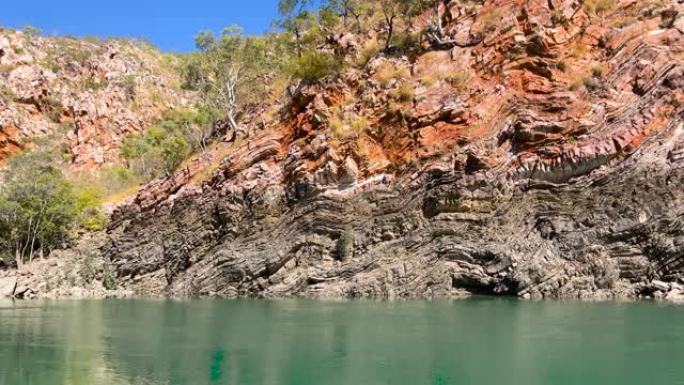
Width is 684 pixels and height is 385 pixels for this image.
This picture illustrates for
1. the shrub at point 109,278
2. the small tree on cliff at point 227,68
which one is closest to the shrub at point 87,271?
the shrub at point 109,278

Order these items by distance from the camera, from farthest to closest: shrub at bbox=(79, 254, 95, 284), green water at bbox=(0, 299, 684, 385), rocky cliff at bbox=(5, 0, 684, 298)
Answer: shrub at bbox=(79, 254, 95, 284)
rocky cliff at bbox=(5, 0, 684, 298)
green water at bbox=(0, 299, 684, 385)

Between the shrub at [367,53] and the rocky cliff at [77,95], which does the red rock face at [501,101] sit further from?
the rocky cliff at [77,95]

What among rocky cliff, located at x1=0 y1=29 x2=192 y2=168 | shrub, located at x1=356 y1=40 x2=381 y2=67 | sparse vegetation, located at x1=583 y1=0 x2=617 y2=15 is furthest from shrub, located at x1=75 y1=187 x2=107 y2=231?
sparse vegetation, located at x1=583 y1=0 x2=617 y2=15

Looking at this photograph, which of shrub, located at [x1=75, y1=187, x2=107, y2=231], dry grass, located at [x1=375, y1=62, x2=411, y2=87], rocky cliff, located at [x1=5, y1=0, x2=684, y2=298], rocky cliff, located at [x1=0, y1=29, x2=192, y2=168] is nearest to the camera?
rocky cliff, located at [x1=5, y1=0, x2=684, y2=298]

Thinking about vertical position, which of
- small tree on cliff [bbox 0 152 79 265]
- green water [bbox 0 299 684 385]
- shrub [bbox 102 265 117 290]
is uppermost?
small tree on cliff [bbox 0 152 79 265]

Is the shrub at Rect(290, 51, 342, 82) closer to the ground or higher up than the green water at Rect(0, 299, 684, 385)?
higher up

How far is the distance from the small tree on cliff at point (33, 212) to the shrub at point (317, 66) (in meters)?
21.5

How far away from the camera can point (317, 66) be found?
50.4 meters

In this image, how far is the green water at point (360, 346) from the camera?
1518 cm

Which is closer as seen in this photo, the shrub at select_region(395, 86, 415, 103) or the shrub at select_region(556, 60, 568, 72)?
the shrub at select_region(556, 60, 568, 72)

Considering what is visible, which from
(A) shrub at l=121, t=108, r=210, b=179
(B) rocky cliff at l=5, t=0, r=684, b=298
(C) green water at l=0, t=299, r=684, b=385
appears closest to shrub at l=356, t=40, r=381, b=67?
(B) rocky cliff at l=5, t=0, r=684, b=298

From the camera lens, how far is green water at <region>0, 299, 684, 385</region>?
49.8 ft

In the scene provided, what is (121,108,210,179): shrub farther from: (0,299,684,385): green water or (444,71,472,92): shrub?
(0,299,684,385): green water

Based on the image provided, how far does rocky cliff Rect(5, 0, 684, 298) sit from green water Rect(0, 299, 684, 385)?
5.01m
